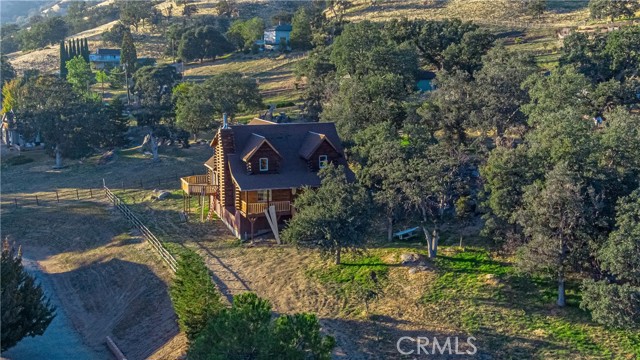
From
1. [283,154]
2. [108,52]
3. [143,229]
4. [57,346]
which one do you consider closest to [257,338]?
[57,346]

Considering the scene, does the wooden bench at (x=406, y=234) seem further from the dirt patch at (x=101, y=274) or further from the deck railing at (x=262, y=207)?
the dirt patch at (x=101, y=274)

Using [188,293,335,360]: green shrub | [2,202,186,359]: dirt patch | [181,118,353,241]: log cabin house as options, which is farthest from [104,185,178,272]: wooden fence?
[188,293,335,360]: green shrub

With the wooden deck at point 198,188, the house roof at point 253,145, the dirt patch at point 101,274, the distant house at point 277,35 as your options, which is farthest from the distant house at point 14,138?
the house roof at point 253,145

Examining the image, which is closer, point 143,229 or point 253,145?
point 253,145

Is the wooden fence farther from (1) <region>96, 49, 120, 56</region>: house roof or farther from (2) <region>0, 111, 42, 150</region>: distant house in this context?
→ (1) <region>96, 49, 120, 56</region>: house roof

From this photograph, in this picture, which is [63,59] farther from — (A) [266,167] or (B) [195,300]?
(B) [195,300]

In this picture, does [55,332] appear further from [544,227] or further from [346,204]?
[544,227]
